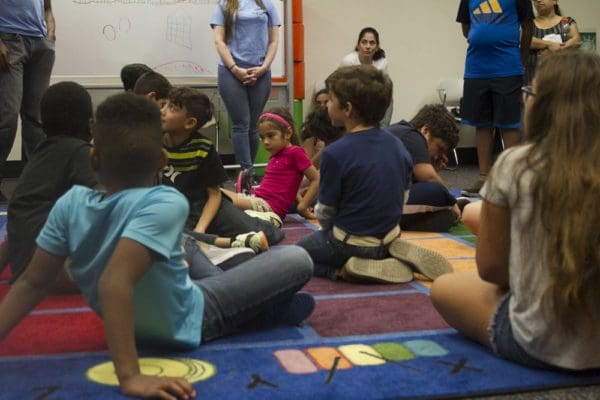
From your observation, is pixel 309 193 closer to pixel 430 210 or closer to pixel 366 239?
pixel 430 210

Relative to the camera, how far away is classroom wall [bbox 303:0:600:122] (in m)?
6.45

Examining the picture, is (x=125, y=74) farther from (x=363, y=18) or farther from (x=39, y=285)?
(x=363, y=18)

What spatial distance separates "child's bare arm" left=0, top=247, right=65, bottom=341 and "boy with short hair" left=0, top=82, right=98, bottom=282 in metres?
0.57

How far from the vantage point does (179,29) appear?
223 inches

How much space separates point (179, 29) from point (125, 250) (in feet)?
15.5

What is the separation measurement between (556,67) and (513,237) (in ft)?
1.10

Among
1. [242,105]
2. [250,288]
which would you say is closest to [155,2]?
[242,105]

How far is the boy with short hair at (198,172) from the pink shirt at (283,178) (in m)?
0.64

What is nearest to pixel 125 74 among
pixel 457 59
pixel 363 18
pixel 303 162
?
pixel 303 162

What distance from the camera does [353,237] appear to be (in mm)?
2328

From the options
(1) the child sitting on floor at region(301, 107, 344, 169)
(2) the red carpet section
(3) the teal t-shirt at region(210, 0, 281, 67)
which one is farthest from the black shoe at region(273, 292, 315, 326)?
(3) the teal t-shirt at region(210, 0, 281, 67)

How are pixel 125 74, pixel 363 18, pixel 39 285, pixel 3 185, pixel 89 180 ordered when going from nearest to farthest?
pixel 39 285, pixel 89 180, pixel 125 74, pixel 3 185, pixel 363 18

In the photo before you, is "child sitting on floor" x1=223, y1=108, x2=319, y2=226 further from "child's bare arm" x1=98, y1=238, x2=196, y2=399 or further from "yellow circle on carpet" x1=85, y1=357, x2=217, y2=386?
"child's bare arm" x1=98, y1=238, x2=196, y2=399

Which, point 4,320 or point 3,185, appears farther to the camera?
point 3,185
